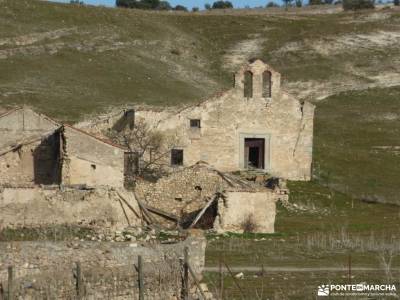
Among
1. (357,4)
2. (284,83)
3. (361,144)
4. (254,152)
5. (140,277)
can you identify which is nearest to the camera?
(140,277)

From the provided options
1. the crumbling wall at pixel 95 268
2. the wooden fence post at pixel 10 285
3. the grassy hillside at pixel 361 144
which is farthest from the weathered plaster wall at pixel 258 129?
the wooden fence post at pixel 10 285

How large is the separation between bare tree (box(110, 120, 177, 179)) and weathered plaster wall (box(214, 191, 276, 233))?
1067 cm

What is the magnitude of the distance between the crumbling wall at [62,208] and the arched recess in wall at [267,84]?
16.4 meters

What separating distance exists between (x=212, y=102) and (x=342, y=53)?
195 ft

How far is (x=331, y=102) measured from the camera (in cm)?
9412

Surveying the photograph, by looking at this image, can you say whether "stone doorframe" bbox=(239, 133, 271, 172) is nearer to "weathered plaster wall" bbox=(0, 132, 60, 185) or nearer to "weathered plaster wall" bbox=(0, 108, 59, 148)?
"weathered plaster wall" bbox=(0, 108, 59, 148)

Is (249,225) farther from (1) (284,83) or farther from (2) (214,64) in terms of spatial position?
(2) (214,64)

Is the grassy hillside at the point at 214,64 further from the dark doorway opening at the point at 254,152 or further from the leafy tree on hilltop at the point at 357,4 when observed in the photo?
the leafy tree on hilltop at the point at 357,4

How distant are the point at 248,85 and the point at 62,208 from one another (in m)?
22.2

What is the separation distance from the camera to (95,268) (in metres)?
26.6

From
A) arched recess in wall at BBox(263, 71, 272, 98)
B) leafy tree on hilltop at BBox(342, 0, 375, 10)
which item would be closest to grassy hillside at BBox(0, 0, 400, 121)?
arched recess in wall at BBox(263, 71, 272, 98)

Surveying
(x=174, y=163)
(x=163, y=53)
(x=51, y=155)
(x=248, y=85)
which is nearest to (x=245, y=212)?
(x=51, y=155)

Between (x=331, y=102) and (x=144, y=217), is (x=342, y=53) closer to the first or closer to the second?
(x=331, y=102)

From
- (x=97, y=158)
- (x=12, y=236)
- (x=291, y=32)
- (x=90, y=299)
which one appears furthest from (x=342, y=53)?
(x=90, y=299)
